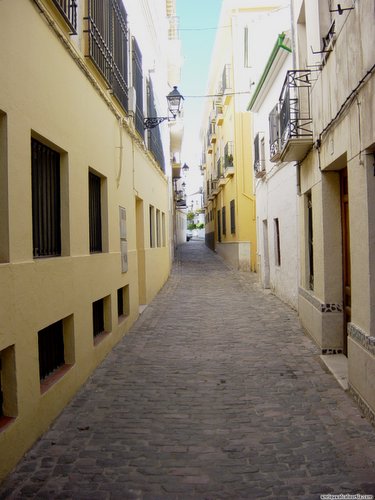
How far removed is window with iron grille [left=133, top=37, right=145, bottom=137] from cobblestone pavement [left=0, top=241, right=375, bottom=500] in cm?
556

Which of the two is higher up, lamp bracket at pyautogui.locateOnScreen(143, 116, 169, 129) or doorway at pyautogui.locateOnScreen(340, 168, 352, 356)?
lamp bracket at pyautogui.locateOnScreen(143, 116, 169, 129)

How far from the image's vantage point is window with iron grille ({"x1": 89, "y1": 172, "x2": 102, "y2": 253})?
7164 millimetres

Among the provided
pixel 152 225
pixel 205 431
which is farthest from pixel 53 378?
pixel 152 225

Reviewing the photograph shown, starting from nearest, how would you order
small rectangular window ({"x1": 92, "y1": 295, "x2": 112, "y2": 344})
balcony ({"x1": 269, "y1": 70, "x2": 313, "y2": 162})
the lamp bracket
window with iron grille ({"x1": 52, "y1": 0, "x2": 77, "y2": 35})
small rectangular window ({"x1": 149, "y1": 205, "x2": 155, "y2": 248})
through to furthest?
1. window with iron grille ({"x1": 52, "y1": 0, "x2": 77, "y2": 35})
2. small rectangular window ({"x1": 92, "y1": 295, "x2": 112, "y2": 344})
3. balcony ({"x1": 269, "y1": 70, "x2": 313, "y2": 162})
4. the lamp bracket
5. small rectangular window ({"x1": 149, "y1": 205, "x2": 155, "y2": 248})

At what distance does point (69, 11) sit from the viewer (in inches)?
224

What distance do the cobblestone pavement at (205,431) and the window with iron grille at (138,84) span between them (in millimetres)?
5564

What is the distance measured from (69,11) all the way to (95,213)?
284 cm

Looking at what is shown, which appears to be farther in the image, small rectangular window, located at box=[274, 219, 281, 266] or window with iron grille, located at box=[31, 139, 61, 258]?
small rectangular window, located at box=[274, 219, 281, 266]

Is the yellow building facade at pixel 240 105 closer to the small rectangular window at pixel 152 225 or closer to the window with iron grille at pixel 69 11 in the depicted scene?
the small rectangular window at pixel 152 225

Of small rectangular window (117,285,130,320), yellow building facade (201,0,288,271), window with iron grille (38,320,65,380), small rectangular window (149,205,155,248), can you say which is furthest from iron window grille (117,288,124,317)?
yellow building facade (201,0,288,271)

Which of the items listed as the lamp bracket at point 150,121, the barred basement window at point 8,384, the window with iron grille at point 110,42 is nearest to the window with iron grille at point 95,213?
the window with iron grille at point 110,42

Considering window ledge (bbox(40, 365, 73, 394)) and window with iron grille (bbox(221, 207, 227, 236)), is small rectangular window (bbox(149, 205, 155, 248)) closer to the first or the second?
window ledge (bbox(40, 365, 73, 394))

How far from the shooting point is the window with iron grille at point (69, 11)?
514 centimetres

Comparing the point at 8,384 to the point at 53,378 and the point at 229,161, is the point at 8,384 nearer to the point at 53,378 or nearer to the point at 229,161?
the point at 53,378
